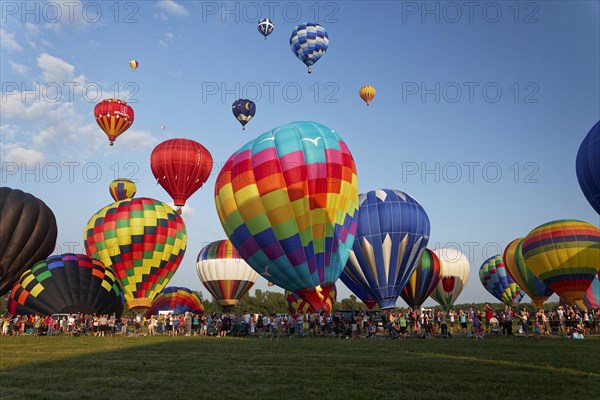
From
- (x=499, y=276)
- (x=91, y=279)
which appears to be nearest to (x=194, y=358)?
(x=91, y=279)

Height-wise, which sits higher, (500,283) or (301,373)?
(500,283)

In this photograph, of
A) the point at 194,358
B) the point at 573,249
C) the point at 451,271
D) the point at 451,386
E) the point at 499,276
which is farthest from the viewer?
the point at 499,276

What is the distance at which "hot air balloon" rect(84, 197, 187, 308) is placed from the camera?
34.6 meters

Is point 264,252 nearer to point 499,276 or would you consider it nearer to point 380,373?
point 380,373

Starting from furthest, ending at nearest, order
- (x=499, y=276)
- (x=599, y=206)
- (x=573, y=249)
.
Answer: (x=499, y=276) < (x=573, y=249) < (x=599, y=206)

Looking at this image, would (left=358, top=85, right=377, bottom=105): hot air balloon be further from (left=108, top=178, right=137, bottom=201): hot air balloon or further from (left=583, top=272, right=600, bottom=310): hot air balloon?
(left=108, top=178, right=137, bottom=201): hot air balloon

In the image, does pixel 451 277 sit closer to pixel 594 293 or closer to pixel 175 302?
pixel 594 293

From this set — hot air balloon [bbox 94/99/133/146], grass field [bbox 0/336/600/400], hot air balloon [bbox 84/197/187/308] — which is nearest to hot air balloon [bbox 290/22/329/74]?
hot air balloon [bbox 94/99/133/146]

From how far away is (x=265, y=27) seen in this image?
47688mm

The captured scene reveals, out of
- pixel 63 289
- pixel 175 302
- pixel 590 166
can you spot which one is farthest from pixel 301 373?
pixel 175 302

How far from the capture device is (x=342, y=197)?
2502cm

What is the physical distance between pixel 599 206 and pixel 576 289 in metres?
8.53

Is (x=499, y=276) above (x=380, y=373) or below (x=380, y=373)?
above

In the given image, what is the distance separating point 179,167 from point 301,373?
109 feet
